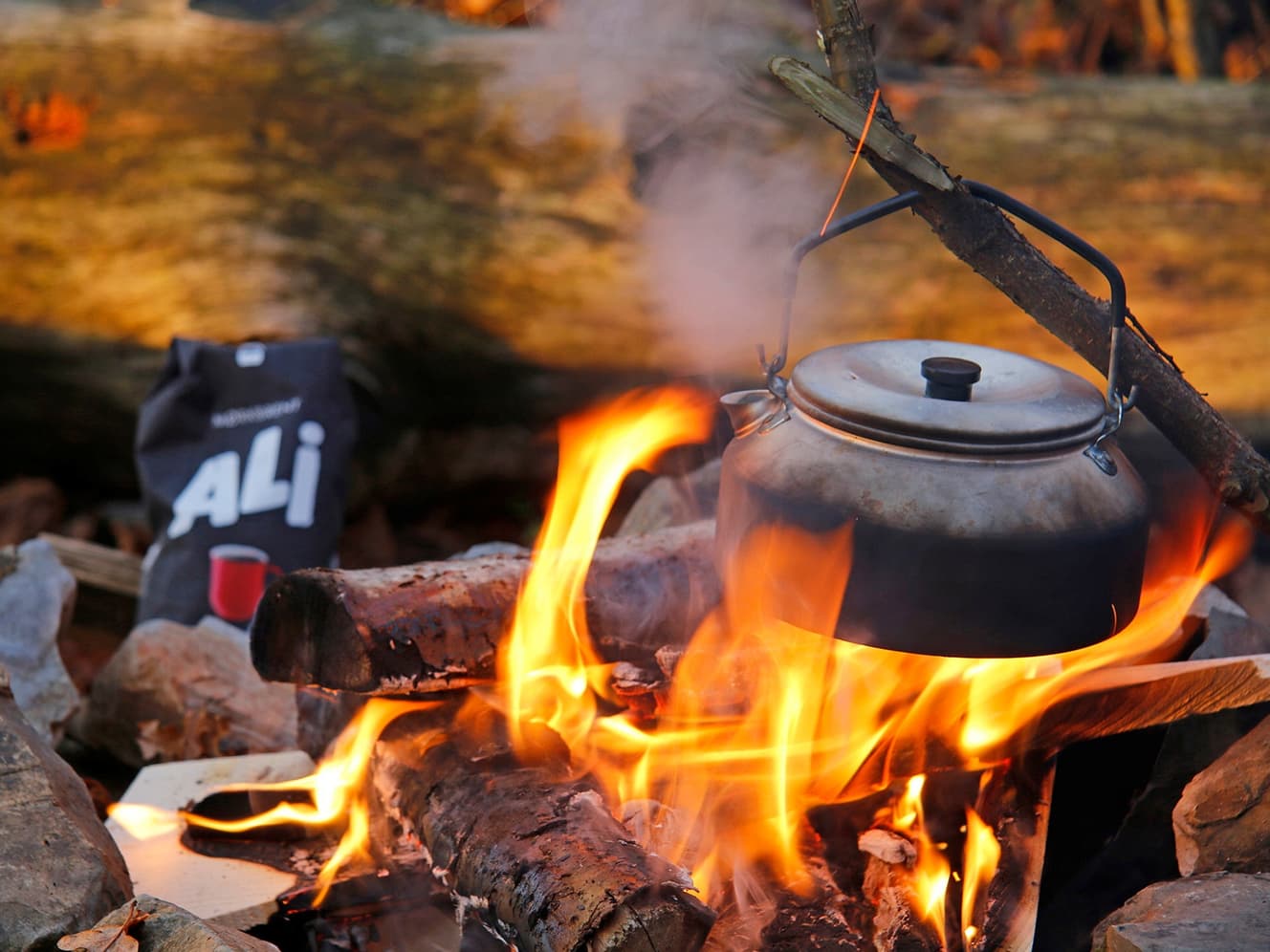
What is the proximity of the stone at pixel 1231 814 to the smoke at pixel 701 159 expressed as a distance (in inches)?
85.4

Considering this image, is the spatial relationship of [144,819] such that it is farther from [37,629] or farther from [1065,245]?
[1065,245]

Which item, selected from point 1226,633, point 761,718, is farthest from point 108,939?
point 1226,633

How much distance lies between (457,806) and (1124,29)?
5.97m

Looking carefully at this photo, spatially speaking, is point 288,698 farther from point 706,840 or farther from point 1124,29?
point 1124,29

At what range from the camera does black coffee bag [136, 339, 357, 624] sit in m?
3.82

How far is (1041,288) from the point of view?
7.63 feet

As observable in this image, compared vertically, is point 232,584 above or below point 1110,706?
below

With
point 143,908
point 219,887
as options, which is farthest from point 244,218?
point 143,908

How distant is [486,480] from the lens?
4.86m

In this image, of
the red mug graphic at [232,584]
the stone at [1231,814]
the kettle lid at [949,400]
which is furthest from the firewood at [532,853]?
the red mug graphic at [232,584]

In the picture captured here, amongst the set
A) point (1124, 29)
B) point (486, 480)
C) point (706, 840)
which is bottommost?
point (486, 480)

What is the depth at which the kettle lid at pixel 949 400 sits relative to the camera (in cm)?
194

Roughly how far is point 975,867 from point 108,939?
1430mm

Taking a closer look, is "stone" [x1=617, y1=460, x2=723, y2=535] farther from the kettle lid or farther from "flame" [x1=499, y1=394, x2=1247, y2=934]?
the kettle lid
